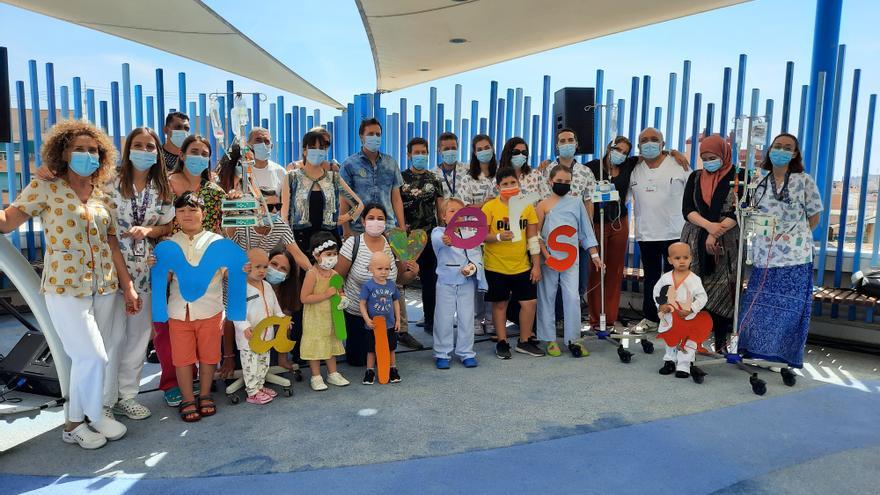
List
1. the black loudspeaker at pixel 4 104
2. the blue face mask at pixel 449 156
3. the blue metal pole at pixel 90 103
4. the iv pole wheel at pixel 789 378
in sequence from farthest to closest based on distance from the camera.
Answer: the blue metal pole at pixel 90 103, the blue face mask at pixel 449 156, the black loudspeaker at pixel 4 104, the iv pole wheel at pixel 789 378

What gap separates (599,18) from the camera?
22.9ft

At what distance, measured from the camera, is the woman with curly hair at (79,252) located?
270 centimetres

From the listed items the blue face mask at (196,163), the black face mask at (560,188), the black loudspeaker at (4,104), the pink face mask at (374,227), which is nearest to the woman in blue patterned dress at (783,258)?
the black face mask at (560,188)

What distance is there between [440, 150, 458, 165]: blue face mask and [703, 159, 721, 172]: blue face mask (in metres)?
1.94

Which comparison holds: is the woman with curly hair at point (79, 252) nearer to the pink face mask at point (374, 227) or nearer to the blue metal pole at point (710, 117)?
the pink face mask at point (374, 227)

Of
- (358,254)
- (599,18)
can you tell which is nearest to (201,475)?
(358,254)

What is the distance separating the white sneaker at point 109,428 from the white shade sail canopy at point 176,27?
551 cm

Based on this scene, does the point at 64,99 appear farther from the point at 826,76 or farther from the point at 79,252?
the point at 826,76

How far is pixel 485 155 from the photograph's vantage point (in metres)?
4.89

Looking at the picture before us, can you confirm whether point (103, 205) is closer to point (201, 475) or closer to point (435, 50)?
point (201, 475)

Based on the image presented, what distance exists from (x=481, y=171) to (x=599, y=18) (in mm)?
3253

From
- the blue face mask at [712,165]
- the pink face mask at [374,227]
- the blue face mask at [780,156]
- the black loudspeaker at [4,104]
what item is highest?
the black loudspeaker at [4,104]

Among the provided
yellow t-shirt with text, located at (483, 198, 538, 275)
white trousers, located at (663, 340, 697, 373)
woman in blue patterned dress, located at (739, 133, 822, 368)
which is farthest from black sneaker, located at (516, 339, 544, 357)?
woman in blue patterned dress, located at (739, 133, 822, 368)

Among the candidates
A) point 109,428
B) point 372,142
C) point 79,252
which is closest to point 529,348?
point 372,142
